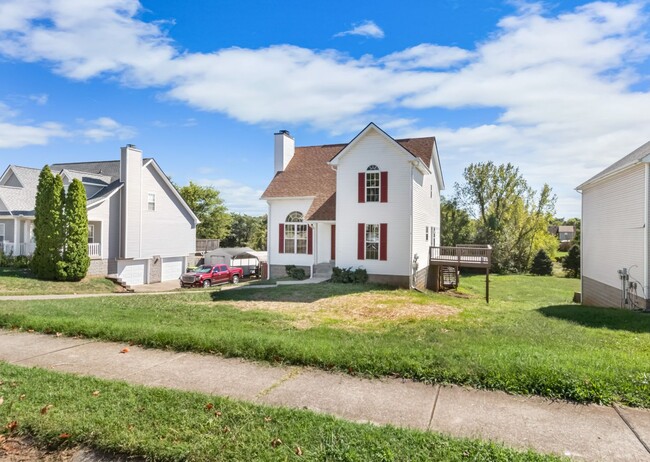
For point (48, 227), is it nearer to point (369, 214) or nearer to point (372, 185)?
point (369, 214)

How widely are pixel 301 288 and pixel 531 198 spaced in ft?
121

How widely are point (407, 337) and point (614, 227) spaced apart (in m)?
12.7

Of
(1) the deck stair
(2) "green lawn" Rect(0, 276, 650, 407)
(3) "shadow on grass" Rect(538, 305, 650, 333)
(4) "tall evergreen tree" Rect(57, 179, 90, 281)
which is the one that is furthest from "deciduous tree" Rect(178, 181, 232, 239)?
(3) "shadow on grass" Rect(538, 305, 650, 333)

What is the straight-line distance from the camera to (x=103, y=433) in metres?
3.94

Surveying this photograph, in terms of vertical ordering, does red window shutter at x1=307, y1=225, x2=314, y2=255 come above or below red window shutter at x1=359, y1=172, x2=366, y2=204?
below

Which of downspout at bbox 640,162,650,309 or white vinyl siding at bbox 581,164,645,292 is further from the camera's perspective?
white vinyl siding at bbox 581,164,645,292

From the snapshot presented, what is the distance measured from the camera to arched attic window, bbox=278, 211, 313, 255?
75.7 feet

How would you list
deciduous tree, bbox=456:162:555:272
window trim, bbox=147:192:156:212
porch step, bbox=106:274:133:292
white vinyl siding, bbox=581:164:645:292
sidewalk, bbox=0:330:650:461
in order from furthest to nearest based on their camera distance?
deciduous tree, bbox=456:162:555:272 → window trim, bbox=147:192:156:212 → porch step, bbox=106:274:133:292 → white vinyl siding, bbox=581:164:645:292 → sidewalk, bbox=0:330:650:461

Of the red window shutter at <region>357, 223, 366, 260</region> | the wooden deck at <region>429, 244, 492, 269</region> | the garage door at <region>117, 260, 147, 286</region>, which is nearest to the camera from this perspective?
the red window shutter at <region>357, 223, 366, 260</region>

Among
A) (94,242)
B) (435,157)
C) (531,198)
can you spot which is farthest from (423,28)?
(531,198)

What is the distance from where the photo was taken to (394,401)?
4809mm

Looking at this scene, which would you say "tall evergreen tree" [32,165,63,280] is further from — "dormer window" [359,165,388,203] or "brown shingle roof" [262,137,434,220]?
"dormer window" [359,165,388,203]

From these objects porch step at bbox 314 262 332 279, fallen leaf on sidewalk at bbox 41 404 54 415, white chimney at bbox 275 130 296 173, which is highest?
white chimney at bbox 275 130 296 173

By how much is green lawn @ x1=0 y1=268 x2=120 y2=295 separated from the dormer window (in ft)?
47.3
